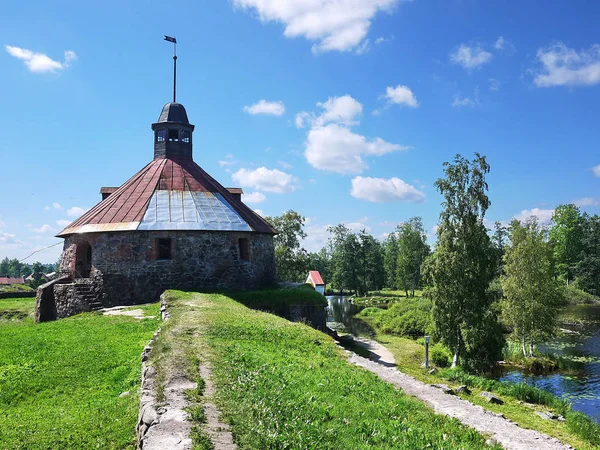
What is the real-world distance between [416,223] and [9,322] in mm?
56465

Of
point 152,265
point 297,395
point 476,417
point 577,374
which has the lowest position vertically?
point 577,374

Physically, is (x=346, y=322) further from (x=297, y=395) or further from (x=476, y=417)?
(x=297, y=395)

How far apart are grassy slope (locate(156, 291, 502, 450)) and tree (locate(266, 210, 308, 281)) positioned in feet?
96.5

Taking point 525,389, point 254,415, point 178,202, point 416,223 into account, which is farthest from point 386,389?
point 416,223

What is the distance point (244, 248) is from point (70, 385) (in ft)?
47.4

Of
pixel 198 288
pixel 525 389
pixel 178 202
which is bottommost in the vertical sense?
pixel 525 389

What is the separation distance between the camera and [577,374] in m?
20.2

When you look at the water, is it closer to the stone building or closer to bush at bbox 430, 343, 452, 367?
bush at bbox 430, 343, 452, 367

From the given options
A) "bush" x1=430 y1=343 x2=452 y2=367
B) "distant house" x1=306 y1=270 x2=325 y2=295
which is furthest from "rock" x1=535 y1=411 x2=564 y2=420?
"distant house" x1=306 y1=270 x2=325 y2=295

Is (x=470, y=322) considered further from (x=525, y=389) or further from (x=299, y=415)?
(x=299, y=415)

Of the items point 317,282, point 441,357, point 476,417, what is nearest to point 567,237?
point 317,282

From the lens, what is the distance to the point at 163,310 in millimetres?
13938

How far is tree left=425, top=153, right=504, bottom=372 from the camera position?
18609mm

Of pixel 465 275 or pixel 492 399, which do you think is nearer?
pixel 492 399
